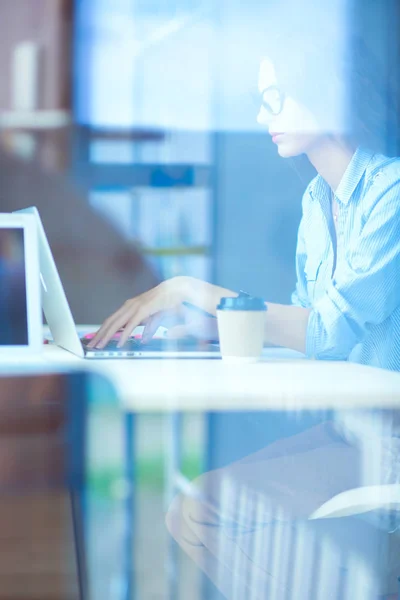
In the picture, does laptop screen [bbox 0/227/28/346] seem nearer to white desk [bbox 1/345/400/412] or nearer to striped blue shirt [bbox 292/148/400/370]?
white desk [bbox 1/345/400/412]

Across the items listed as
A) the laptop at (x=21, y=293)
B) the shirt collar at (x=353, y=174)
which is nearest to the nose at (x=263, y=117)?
the shirt collar at (x=353, y=174)

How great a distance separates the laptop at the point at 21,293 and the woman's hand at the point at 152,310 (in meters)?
0.11

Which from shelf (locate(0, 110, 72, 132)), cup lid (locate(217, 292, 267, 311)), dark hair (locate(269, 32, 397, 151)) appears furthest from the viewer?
shelf (locate(0, 110, 72, 132))

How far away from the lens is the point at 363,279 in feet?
4.26

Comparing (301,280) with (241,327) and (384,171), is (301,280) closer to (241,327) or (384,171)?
(384,171)

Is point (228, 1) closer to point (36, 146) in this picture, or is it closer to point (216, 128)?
point (216, 128)

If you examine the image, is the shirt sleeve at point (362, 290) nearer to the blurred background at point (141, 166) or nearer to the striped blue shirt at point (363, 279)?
the striped blue shirt at point (363, 279)

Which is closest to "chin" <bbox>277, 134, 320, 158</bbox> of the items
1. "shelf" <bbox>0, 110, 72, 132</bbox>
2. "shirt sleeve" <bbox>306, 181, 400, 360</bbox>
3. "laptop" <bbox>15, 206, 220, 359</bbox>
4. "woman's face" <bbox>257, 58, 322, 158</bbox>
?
"woman's face" <bbox>257, 58, 322, 158</bbox>

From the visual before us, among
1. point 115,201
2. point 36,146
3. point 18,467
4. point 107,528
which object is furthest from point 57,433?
point 36,146

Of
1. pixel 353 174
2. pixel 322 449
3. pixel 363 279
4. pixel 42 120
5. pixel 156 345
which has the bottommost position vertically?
pixel 322 449

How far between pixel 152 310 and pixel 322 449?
40 centimetres

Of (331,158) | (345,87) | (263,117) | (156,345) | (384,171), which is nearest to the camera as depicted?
(156,345)

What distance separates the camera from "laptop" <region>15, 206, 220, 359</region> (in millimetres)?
1171

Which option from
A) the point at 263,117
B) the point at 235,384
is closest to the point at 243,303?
the point at 235,384
